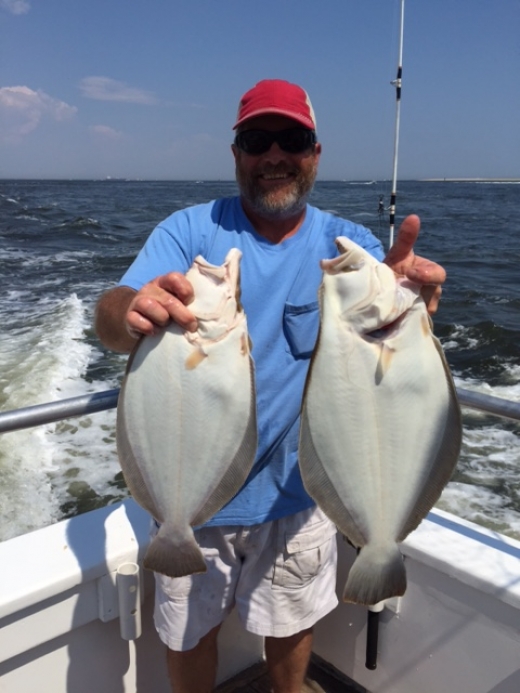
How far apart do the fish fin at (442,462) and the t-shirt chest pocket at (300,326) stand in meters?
0.60

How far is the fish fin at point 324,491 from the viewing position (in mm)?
1573

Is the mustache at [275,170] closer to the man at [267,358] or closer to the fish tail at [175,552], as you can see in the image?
the man at [267,358]

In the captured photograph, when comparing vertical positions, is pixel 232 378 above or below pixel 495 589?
above

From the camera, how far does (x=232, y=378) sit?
5.04 ft

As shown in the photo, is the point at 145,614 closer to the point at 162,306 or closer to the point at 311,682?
the point at 311,682

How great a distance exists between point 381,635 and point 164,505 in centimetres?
138

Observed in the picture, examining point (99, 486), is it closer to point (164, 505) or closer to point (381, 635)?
point (381, 635)

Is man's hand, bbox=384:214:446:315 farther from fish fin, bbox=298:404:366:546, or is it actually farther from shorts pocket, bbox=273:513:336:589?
shorts pocket, bbox=273:513:336:589

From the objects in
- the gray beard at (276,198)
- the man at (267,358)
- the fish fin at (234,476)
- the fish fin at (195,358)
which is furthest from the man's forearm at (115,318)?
the gray beard at (276,198)

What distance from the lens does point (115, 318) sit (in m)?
1.82

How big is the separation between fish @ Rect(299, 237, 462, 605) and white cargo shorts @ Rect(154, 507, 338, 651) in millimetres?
644

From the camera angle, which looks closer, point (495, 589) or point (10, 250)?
point (495, 589)

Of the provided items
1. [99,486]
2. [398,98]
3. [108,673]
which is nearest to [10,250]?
[99,486]

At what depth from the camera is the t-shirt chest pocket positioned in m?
2.07
